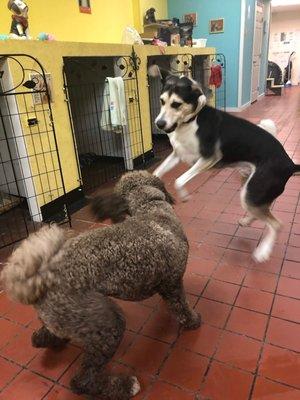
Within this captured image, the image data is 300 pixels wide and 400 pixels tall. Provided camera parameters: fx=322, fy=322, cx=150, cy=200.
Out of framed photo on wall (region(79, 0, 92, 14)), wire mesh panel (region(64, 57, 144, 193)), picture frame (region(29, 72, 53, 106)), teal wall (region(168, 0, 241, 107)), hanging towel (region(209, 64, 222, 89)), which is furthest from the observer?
teal wall (region(168, 0, 241, 107))

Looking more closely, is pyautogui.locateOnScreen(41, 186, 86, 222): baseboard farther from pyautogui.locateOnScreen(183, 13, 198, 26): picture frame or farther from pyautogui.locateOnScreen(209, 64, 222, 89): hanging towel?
pyautogui.locateOnScreen(183, 13, 198, 26): picture frame

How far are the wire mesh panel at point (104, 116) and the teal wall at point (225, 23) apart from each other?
4.85m

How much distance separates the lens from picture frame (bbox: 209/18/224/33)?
26.6 feet

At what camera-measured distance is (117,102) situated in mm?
4020

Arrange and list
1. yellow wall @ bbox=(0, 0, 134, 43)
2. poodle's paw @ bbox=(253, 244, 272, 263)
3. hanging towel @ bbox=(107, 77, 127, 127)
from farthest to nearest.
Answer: yellow wall @ bbox=(0, 0, 134, 43), hanging towel @ bbox=(107, 77, 127, 127), poodle's paw @ bbox=(253, 244, 272, 263)

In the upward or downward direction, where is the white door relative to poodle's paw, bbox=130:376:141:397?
upward

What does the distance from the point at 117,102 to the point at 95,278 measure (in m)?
3.13

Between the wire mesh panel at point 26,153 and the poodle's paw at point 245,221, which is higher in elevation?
the wire mesh panel at point 26,153

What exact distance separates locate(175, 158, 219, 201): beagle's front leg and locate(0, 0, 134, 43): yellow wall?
3.18 m

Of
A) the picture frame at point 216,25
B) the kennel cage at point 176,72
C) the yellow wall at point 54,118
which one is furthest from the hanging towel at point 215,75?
the yellow wall at point 54,118

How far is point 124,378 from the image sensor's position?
1500 millimetres

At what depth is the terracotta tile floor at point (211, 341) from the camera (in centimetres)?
154

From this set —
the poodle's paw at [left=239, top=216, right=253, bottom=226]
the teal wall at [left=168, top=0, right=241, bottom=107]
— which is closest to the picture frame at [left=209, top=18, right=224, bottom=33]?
the teal wall at [left=168, top=0, right=241, bottom=107]

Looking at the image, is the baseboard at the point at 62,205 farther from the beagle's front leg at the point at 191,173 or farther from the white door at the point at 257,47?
the white door at the point at 257,47
